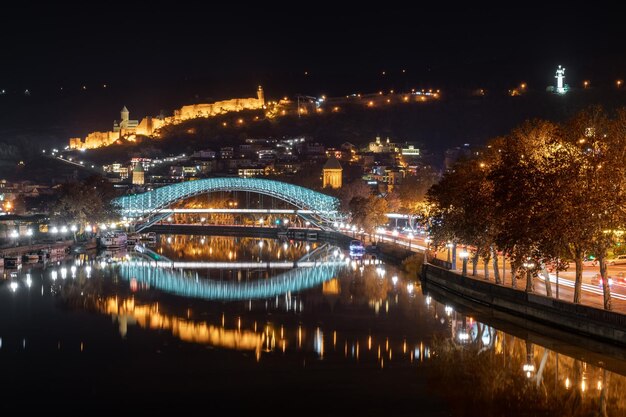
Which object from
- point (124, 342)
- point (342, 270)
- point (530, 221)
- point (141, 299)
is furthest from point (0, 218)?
point (530, 221)

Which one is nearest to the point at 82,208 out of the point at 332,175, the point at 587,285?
the point at 587,285

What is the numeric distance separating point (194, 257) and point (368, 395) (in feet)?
116

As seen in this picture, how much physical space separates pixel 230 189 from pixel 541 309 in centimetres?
6075

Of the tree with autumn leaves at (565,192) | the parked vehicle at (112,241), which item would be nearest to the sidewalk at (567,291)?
the tree with autumn leaves at (565,192)

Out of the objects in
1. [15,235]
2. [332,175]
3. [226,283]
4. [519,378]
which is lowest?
[519,378]

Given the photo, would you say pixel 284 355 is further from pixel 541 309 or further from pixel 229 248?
pixel 229 248

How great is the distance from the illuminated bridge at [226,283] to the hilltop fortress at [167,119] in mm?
111712

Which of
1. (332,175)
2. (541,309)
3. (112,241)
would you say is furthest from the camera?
(332,175)

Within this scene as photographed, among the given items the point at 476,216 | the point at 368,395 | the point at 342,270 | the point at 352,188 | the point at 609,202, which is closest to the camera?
the point at 368,395

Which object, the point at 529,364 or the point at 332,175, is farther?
the point at 332,175

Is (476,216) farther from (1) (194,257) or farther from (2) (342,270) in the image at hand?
(1) (194,257)

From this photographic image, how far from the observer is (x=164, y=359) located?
68.5 ft

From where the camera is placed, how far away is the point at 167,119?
6152 inches

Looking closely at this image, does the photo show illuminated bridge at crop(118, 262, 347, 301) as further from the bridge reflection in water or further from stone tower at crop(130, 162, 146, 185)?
stone tower at crop(130, 162, 146, 185)
